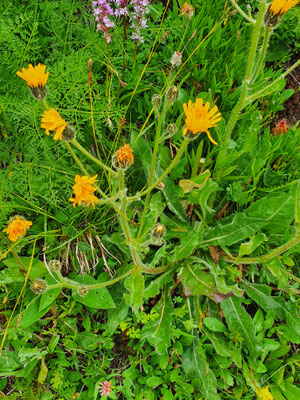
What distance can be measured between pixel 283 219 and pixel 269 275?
41 cm

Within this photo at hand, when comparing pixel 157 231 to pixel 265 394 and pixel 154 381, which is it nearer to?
pixel 154 381

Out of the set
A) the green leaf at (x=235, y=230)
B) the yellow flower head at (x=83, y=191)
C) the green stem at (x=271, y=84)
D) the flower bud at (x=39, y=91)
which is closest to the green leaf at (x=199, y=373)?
the green leaf at (x=235, y=230)

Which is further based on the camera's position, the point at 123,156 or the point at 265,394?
the point at 265,394

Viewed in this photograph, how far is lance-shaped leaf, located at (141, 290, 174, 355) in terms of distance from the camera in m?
2.10

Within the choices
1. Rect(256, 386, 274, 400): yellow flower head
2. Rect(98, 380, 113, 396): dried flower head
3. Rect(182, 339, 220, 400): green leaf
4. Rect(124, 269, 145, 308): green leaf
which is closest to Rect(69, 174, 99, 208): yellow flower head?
Rect(124, 269, 145, 308): green leaf

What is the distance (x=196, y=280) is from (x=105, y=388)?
2.76 ft

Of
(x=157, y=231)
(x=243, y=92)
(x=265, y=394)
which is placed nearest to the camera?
(x=157, y=231)

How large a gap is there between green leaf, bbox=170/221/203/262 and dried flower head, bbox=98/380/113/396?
32.5 inches

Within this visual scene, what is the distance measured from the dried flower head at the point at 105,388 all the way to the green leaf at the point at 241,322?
84 centimetres

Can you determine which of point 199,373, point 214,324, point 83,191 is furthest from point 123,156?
point 199,373

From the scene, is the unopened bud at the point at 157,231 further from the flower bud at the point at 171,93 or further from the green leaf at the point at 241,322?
the green leaf at the point at 241,322

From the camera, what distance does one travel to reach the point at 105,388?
2.05 m

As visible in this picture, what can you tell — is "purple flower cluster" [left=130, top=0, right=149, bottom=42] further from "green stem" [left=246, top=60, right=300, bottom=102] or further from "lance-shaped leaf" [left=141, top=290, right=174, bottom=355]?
"lance-shaped leaf" [left=141, top=290, right=174, bottom=355]

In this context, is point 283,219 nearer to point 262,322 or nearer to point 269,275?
point 269,275
